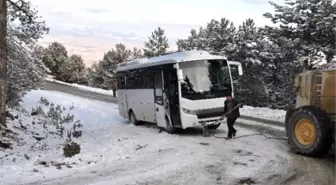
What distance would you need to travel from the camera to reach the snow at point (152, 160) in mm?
9266

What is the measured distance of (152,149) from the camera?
516 inches

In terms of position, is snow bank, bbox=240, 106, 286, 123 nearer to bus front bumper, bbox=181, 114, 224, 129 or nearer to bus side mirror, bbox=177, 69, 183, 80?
bus front bumper, bbox=181, 114, 224, 129

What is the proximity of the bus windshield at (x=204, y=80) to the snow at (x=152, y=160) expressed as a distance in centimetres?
153

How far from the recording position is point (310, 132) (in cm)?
1098

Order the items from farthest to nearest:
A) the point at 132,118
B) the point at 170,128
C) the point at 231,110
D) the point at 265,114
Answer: the point at 265,114, the point at 132,118, the point at 170,128, the point at 231,110

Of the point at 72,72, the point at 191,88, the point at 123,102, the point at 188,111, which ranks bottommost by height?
the point at 123,102

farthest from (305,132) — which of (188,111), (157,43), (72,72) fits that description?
(72,72)

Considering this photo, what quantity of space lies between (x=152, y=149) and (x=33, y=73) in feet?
46.9

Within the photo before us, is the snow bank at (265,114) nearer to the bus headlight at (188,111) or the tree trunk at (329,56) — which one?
the bus headlight at (188,111)

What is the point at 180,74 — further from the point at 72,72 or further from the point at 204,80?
the point at 72,72

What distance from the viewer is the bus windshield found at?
594 inches

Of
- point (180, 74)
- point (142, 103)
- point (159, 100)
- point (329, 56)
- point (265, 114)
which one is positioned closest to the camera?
point (180, 74)

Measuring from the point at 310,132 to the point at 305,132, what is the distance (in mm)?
176

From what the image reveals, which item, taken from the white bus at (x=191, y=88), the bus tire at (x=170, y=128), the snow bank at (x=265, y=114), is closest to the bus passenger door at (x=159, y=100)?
the white bus at (x=191, y=88)
